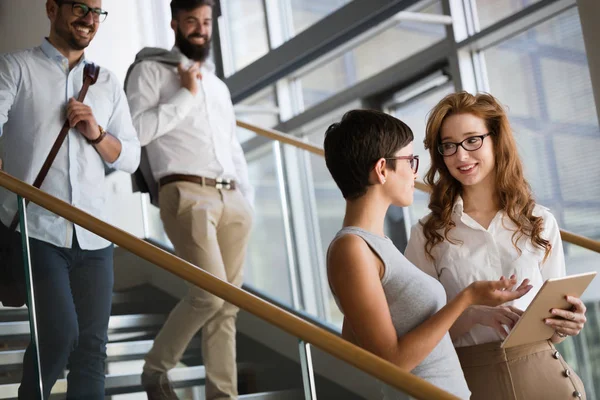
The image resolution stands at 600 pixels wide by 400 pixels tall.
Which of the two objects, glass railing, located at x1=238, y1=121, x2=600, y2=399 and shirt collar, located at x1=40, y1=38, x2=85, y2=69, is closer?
shirt collar, located at x1=40, y1=38, x2=85, y2=69

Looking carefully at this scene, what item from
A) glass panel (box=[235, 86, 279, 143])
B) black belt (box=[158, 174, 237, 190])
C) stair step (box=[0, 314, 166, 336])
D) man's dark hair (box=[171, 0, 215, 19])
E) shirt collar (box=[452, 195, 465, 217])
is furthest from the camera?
glass panel (box=[235, 86, 279, 143])

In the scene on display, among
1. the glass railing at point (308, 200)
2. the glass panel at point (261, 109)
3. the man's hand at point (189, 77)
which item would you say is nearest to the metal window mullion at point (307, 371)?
the man's hand at point (189, 77)

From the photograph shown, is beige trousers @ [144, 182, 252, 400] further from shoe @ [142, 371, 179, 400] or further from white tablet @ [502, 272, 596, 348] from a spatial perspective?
white tablet @ [502, 272, 596, 348]

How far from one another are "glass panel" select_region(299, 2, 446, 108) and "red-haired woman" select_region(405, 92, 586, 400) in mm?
2998

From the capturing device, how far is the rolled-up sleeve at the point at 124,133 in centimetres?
304

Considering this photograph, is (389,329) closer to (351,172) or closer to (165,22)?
(351,172)

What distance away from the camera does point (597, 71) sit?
4.09 metres

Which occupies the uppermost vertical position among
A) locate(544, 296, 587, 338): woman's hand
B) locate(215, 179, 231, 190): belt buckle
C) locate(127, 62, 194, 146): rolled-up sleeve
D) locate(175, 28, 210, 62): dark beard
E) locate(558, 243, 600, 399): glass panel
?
locate(175, 28, 210, 62): dark beard

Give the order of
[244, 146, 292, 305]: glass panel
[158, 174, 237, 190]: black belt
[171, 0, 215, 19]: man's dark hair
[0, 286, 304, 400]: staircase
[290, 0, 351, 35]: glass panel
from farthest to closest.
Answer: [290, 0, 351, 35]: glass panel < [244, 146, 292, 305]: glass panel < [171, 0, 215, 19]: man's dark hair < [158, 174, 237, 190]: black belt < [0, 286, 304, 400]: staircase

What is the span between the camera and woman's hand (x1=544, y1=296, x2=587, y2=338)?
2.03 metres

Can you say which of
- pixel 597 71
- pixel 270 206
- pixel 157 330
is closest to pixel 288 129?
pixel 270 206

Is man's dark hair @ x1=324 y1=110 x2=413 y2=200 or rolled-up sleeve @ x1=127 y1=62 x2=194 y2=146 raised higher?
rolled-up sleeve @ x1=127 y1=62 x2=194 y2=146

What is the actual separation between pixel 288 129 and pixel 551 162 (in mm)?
2425

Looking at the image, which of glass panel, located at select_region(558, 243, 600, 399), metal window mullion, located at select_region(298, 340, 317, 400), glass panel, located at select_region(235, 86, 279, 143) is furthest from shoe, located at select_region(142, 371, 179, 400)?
glass panel, located at select_region(235, 86, 279, 143)
